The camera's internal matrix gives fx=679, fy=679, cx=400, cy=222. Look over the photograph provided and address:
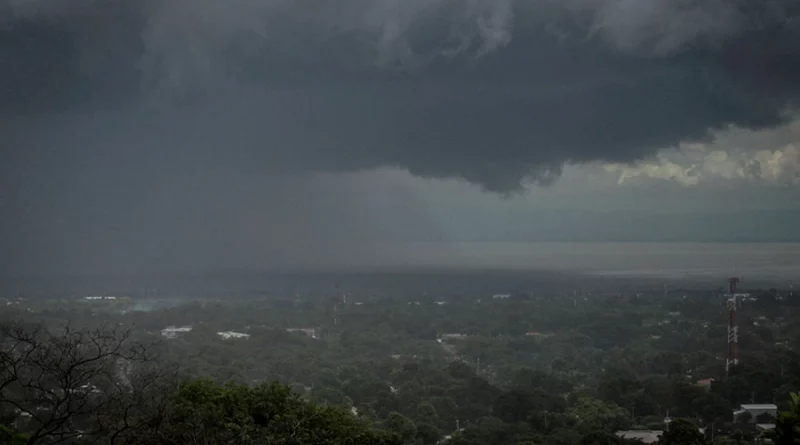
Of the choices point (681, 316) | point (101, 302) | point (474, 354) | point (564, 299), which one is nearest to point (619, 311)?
point (681, 316)

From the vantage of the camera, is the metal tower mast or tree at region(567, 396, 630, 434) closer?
tree at region(567, 396, 630, 434)

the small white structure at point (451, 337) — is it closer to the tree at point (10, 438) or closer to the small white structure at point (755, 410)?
the small white structure at point (755, 410)

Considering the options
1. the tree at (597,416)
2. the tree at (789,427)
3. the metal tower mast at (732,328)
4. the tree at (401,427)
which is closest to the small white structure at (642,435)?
the tree at (597,416)

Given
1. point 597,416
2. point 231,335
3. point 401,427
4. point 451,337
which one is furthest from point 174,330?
point 597,416

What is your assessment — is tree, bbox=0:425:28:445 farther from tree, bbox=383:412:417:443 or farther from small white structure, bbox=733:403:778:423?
small white structure, bbox=733:403:778:423

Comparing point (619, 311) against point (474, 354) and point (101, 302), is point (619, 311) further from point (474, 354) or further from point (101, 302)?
point (101, 302)

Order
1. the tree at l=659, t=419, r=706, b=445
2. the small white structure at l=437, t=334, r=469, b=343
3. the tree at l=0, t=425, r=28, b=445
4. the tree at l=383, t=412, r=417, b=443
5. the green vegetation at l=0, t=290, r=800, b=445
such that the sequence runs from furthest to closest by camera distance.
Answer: the small white structure at l=437, t=334, r=469, b=343
the tree at l=383, t=412, r=417, b=443
the tree at l=659, t=419, r=706, b=445
the green vegetation at l=0, t=290, r=800, b=445
the tree at l=0, t=425, r=28, b=445

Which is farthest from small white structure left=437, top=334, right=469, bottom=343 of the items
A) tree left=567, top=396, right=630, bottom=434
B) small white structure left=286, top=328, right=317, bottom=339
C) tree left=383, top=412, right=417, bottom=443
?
tree left=383, top=412, right=417, bottom=443

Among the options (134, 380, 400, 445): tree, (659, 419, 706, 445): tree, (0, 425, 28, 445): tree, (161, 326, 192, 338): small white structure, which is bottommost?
(161, 326, 192, 338): small white structure
